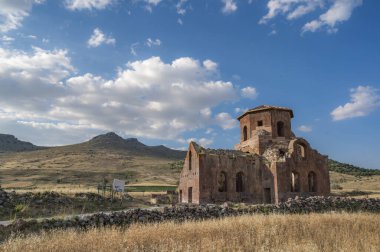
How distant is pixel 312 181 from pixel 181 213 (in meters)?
16.7

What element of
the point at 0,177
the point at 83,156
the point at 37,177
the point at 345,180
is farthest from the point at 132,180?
the point at 345,180

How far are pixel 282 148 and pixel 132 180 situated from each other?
43.1m

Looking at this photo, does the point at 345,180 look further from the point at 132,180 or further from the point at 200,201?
the point at 200,201

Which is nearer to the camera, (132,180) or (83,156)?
(132,180)

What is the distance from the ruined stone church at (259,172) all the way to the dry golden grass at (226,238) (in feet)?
42.7

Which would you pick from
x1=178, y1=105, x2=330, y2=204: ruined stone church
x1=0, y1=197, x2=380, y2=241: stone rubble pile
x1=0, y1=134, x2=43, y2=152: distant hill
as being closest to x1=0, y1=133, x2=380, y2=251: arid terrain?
x1=0, y1=197, x2=380, y2=241: stone rubble pile

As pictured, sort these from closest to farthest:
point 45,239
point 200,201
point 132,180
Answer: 1. point 45,239
2. point 200,201
3. point 132,180

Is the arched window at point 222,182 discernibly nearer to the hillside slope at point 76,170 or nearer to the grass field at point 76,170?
the hillside slope at point 76,170

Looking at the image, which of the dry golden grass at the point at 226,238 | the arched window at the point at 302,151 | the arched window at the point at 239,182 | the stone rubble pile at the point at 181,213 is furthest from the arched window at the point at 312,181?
the dry golden grass at the point at 226,238

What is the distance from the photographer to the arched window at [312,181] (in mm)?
29181

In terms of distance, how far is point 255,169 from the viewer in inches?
1113

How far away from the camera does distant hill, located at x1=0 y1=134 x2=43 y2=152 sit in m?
135

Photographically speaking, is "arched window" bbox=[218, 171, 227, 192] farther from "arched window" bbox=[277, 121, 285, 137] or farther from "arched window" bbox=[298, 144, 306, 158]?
"arched window" bbox=[277, 121, 285, 137]

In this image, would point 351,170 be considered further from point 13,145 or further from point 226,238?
point 13,145
